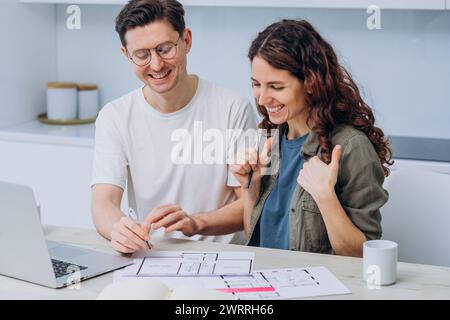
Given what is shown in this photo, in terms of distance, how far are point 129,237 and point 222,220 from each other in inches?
15.9

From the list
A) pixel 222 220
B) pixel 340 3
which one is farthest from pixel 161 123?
pixel 340 3

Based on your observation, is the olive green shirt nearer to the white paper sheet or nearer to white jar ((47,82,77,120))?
the white paper sheet

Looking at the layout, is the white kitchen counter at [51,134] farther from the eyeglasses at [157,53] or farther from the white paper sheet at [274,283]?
the white paper sheet at [274,283]

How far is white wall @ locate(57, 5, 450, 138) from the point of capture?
9.67 ft

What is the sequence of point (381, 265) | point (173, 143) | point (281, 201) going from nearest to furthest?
point (381, 265) → point (281, 201) → point (173, 143)

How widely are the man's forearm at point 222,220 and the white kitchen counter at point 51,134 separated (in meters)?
1.10

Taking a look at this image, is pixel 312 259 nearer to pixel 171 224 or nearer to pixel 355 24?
pixel 171 224

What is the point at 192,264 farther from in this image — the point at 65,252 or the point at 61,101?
→ the point at 61,101

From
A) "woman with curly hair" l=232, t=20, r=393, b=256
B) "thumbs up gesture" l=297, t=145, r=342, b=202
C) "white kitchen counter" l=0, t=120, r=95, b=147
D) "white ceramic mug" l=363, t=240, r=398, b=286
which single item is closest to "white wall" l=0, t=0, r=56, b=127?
"white kitchen counter" l=0, t=120, r=95, b=147

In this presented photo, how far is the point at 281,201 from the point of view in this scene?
1.92m

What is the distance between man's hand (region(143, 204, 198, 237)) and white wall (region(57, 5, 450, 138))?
1314mm

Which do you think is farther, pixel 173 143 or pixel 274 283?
pixel 173 143

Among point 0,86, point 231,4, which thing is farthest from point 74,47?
point 231,4

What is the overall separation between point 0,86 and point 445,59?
5.57 feet
